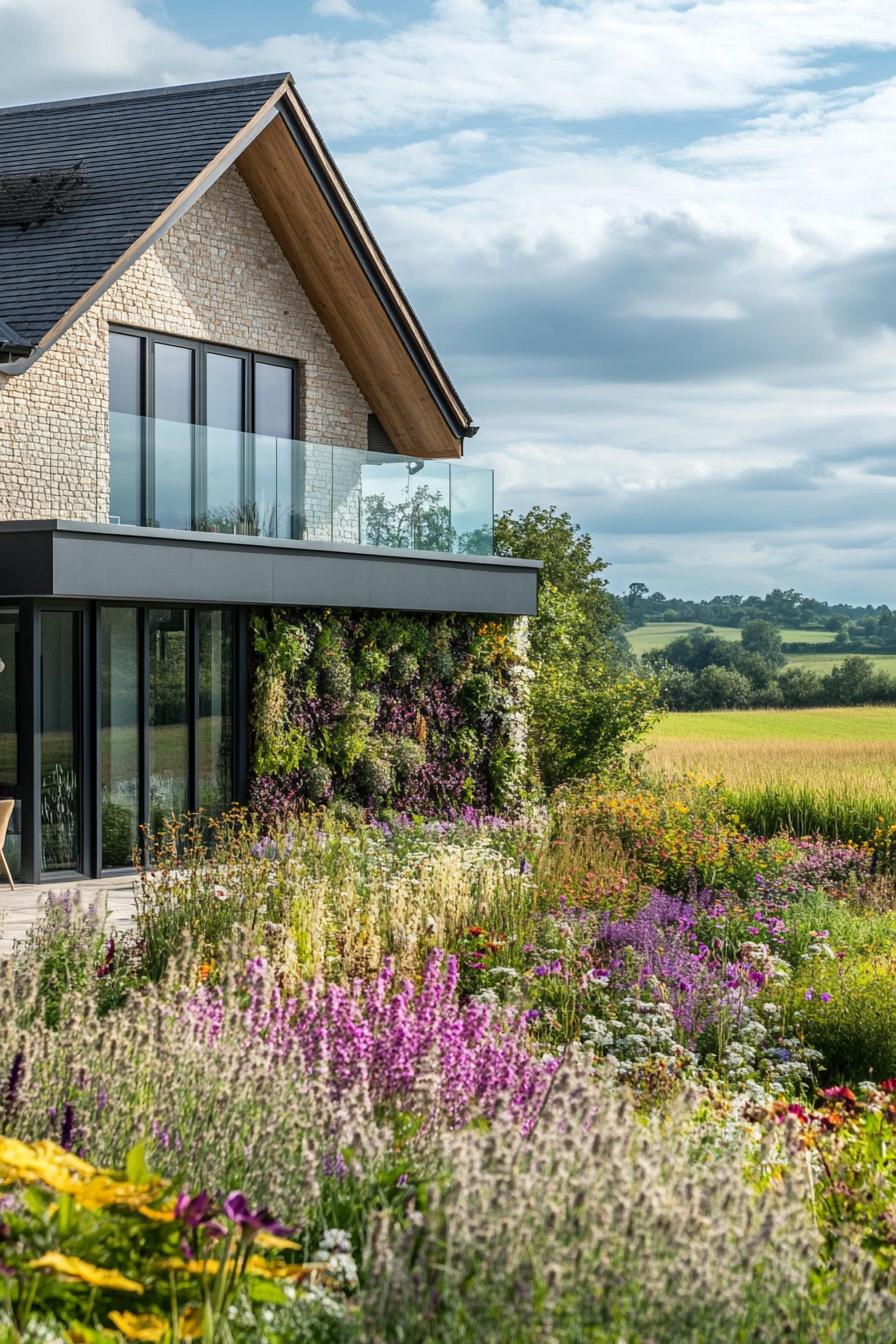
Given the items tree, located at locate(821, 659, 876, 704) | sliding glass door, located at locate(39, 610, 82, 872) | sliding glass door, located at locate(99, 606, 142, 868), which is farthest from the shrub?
tree, located at locate(821, 659, 876, 704)

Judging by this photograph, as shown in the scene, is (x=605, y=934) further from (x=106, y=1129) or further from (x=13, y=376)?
(x=13, y=376)

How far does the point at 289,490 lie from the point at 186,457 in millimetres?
1439

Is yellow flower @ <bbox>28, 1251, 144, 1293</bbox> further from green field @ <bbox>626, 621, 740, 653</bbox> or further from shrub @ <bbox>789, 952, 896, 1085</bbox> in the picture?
green field @ <bbox>626, 621, 740, 653</bbox>

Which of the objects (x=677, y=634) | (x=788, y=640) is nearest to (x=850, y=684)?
(x=788, y=640)

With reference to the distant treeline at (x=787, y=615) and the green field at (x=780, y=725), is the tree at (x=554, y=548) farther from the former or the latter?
the distant treeline at (x=787, y=615)

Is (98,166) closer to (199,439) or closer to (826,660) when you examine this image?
(199,439)

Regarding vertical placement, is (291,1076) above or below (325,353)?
below

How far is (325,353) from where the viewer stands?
781 inches

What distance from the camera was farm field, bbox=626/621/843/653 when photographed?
3135 inches

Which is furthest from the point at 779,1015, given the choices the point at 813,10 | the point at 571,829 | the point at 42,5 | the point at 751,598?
the point at 751,598

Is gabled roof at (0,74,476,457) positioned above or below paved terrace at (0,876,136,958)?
above

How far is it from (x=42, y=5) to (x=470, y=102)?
3657mm

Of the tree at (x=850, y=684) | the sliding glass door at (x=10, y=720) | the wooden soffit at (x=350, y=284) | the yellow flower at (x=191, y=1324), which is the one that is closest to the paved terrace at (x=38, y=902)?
the sliding glass door at (x=10, y=720)

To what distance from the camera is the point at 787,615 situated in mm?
84625
